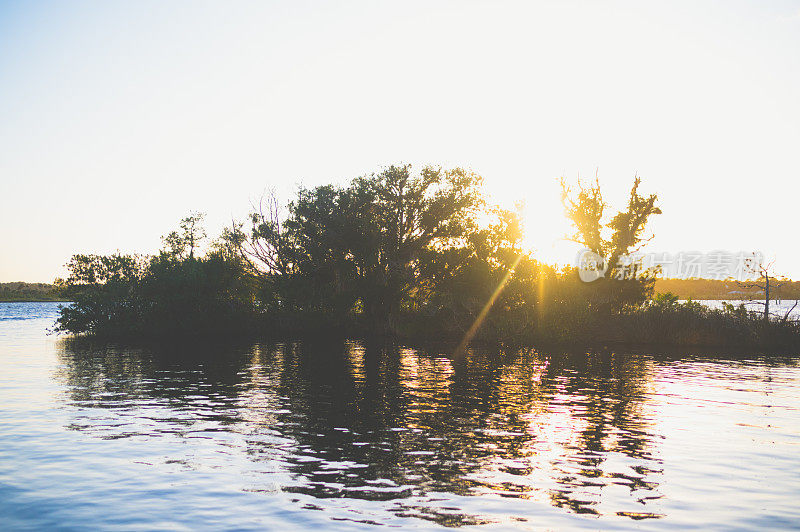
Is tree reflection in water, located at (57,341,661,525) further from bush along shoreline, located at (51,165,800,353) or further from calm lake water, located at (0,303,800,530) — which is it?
bush along shoreline, located at (51,165,800,353)

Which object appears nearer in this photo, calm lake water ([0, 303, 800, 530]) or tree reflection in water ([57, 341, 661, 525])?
calm lake water ([0, 303, 800, 530])

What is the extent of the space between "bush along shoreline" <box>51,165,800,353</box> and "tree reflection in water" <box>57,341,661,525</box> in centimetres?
1899

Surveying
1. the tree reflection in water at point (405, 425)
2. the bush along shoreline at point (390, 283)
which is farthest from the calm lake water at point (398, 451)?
the bush along shoreline at point (390, 283)

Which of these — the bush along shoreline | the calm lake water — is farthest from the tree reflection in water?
the bush along shoreline

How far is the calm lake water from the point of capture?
34.5 ft

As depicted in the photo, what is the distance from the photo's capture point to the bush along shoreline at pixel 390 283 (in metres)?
56.5

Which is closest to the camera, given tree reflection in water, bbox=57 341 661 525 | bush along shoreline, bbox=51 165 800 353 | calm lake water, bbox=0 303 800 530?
calm lake water, bbox=0 303 800 530

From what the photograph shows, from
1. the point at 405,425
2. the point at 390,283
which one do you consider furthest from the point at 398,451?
the point at 390,283

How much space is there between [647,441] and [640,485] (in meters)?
4.76

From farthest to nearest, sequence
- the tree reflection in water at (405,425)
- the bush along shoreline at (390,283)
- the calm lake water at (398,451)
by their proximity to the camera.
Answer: the bush along shoreline at (390,283)
the tree reflection in water at (405,425)
the calm lake water at (398,451)

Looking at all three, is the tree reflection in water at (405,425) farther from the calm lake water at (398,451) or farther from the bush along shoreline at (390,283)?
the bush along shoreline at (390,283)

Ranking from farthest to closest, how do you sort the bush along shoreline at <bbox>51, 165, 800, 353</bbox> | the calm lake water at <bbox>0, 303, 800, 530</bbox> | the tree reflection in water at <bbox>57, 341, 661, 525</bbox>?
the bush along shoreline at <bbox>51, 165, 800, 353</bbox> < the tree reflection in water at <bbox>57, 341, 661, 525</bbox> < the calm lake water at <bbox>0, 303, 800, 530</bbox>

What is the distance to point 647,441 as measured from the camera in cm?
1652

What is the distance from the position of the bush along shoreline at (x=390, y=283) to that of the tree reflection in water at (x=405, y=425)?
62.3 feet
